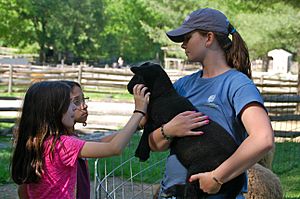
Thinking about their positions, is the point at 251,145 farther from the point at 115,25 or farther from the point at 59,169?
the point at 115,25

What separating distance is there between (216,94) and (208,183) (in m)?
0.37

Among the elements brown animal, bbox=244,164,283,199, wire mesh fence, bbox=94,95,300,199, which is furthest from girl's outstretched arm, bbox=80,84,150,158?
brown animal, bbox=244,164,283,199

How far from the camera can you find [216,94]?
255 cm

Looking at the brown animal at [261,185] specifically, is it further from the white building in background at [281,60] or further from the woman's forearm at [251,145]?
the white building in background at [281,60]

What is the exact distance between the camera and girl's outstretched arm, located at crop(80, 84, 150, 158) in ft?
8.84

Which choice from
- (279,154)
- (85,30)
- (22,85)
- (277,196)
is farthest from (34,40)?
(277,196)

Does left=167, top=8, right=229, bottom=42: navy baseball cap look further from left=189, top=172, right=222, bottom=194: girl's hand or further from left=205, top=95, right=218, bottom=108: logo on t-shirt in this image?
left=189, top=172, right=222, bottom=194: girl's hand

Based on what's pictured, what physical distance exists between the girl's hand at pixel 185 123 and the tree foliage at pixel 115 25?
14.6 m

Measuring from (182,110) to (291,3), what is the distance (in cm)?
1405

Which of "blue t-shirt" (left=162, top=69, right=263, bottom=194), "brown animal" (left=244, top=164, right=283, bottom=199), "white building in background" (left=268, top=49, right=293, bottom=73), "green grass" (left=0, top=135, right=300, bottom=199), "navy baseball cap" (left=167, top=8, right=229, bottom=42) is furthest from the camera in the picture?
"white building in background" (left=268, top=49, right=293, bottom=73)

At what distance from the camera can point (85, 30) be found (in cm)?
4950

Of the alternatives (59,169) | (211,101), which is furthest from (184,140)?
(59,169)

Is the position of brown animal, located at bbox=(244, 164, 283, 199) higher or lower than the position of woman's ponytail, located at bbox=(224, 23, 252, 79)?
lower

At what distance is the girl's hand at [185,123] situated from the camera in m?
2.54
